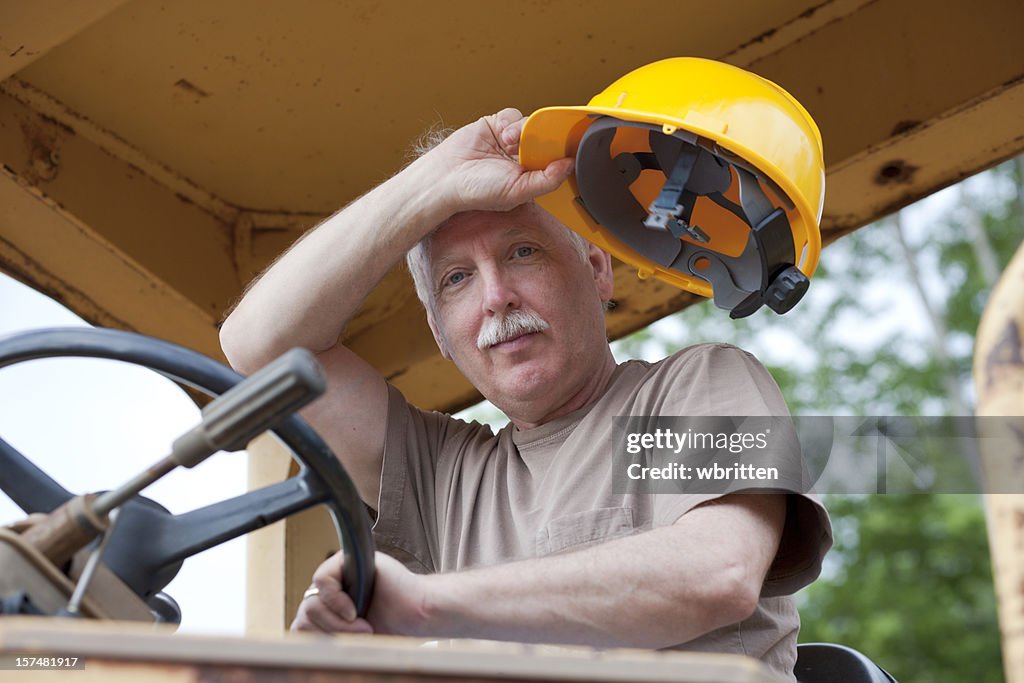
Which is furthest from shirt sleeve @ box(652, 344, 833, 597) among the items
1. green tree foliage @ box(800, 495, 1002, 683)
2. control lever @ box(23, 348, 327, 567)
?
green tree foliage @ box(800, 495, 1002, 683)

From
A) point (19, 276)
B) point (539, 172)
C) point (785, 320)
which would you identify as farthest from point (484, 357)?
point (785, 320)

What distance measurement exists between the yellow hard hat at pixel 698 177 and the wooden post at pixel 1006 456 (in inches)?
37.3

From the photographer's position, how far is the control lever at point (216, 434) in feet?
3.87

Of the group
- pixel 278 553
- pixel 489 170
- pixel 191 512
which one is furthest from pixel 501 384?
pixel 191 512

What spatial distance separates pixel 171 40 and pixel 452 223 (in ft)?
2.04

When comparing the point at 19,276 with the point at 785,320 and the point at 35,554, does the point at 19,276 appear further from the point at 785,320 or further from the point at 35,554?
the point at 785,320

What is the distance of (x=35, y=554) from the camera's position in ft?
4.22

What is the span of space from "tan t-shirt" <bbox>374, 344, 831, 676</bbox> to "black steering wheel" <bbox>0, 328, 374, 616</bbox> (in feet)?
1.88

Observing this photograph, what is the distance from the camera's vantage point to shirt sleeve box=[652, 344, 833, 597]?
1925 mm

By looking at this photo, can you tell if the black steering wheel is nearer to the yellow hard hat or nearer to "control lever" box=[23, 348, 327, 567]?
"control lever" box=[23, 348, 327, 567]

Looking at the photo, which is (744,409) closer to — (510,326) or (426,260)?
(510,326)

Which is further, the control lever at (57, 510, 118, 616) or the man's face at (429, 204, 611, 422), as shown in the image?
the man's face at (429, 204, 611, 422)

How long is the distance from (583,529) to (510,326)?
1.37ft

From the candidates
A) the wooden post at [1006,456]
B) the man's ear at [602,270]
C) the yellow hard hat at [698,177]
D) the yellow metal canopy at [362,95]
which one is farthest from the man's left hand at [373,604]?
the yellow metal canopy at [362,95]
